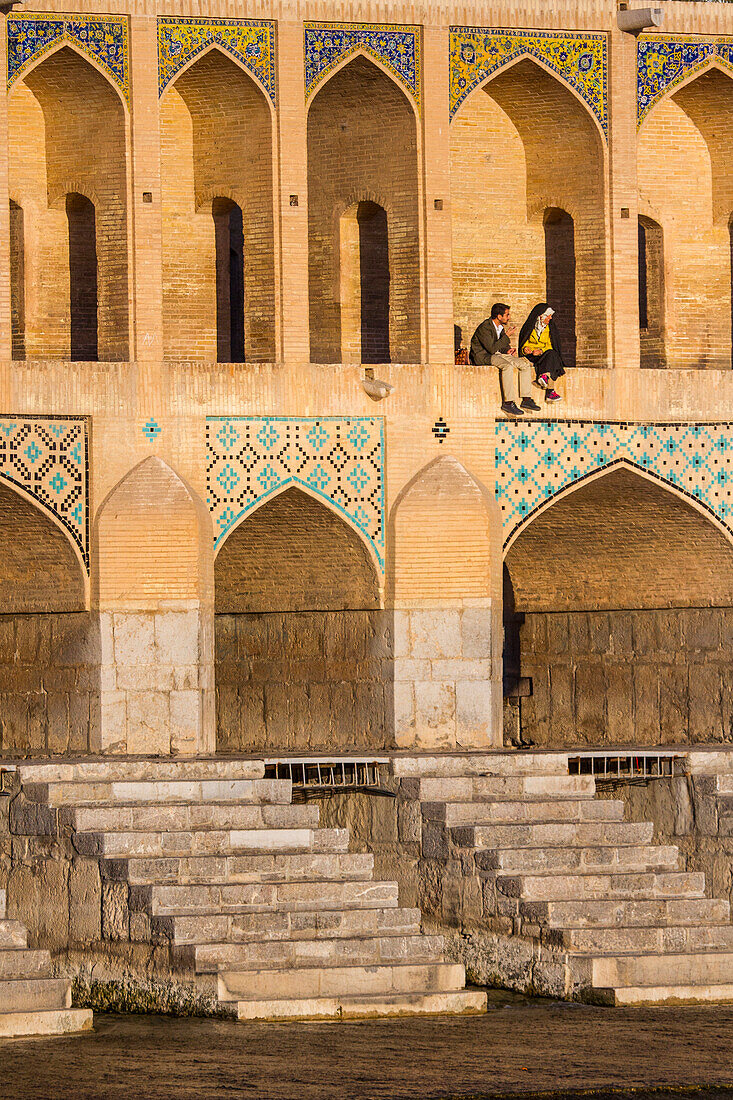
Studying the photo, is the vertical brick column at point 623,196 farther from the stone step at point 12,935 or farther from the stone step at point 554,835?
the stone step at point 12,935

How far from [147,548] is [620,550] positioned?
438 cm

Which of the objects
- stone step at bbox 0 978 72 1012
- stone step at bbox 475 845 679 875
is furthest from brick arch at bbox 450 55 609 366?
stone step at bbox 0 978 72 1012

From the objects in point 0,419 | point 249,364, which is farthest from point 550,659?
point 0,419

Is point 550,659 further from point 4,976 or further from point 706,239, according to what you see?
point 4,976

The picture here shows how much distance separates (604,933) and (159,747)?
442 centimetres

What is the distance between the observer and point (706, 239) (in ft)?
62.8

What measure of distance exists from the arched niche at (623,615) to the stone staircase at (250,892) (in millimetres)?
4845

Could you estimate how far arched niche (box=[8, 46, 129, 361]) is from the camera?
16.8 m

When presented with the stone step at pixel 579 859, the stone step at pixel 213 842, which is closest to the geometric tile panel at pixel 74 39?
the stone step at pixel 213 842

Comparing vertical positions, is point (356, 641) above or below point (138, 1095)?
above

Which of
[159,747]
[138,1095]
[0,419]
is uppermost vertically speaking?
[0,419]

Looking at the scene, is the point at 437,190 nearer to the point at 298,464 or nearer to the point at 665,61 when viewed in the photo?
the point at 665,61

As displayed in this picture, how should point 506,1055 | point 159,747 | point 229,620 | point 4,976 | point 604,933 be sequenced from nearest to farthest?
point 506,1055 → point 4,976 → point 604,933 → point 159,747 → point 229,620

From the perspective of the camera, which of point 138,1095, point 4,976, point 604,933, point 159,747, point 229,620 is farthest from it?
point 229,620
